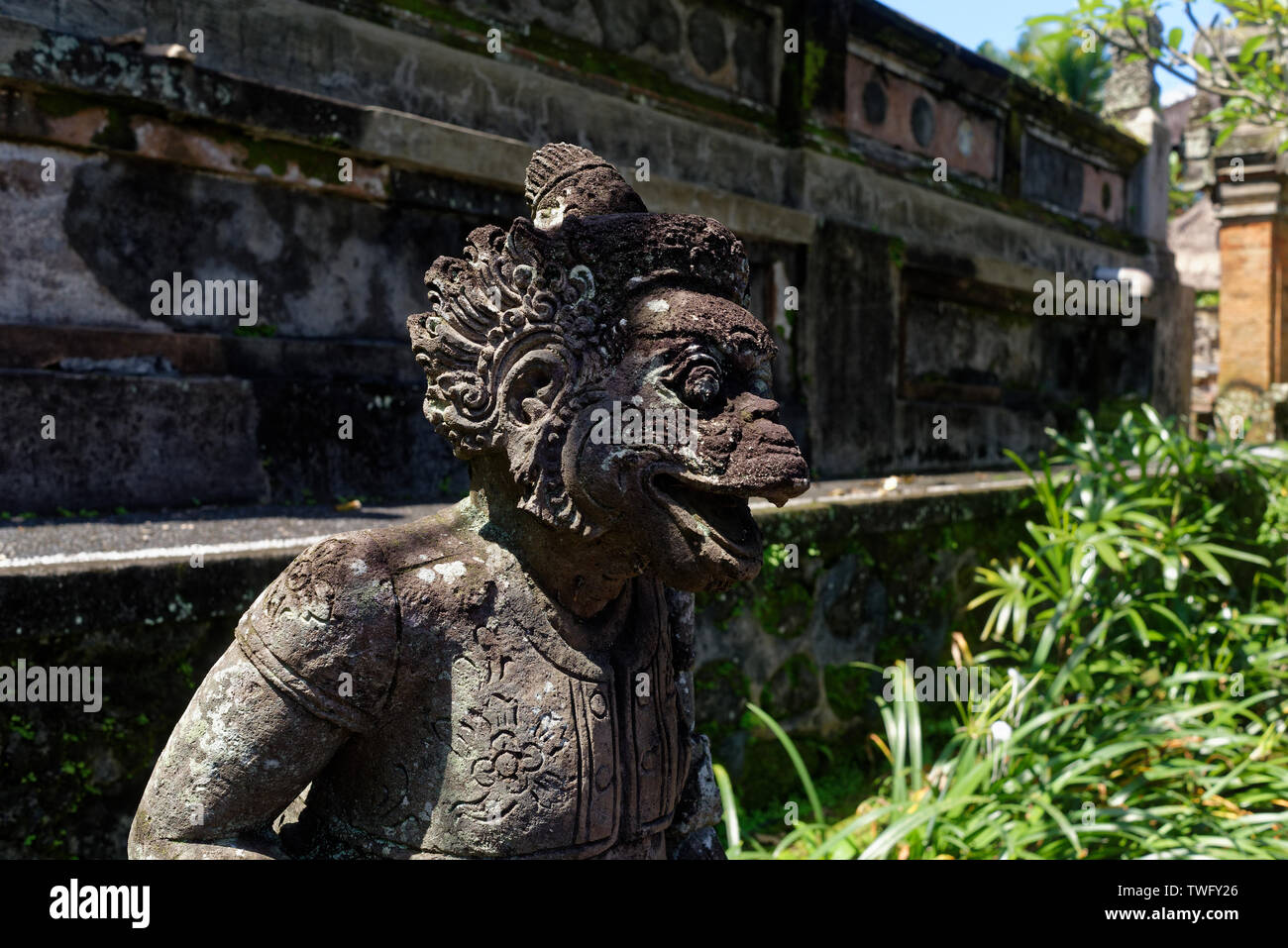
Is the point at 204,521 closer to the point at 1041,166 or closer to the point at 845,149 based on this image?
the point at 845,149

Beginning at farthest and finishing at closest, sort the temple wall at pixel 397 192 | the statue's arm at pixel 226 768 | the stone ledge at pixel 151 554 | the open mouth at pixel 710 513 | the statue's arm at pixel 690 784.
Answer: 1. the temple wall at pixel 397 192
2. the stone ledge at pixel 151 554
3. the statue's arm at pixel 690 784
4. the open mouth at pixel 710 513
5. the statue's arm at pixel 226 768

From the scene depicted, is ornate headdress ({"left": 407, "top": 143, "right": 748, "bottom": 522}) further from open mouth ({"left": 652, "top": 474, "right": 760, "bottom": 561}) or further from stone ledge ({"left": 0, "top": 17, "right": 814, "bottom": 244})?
stone ledge ({"left": 0, "top": 17, "right": 814, "bottom": 244})

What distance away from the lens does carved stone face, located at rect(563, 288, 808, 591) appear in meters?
1.44

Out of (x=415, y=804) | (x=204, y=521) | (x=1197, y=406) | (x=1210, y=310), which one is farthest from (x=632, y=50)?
(x=1210, y=310)

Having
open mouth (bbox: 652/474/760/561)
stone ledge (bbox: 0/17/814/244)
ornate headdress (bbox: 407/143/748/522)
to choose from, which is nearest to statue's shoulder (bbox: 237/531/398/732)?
ornate headdress (bbox: 407/143/748/522)

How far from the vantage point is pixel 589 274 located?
1.48 metres

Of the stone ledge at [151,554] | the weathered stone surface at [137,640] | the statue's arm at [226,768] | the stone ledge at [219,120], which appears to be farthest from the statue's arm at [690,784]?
the stone ledge at [219,120]

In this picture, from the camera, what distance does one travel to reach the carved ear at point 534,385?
57.7 inches

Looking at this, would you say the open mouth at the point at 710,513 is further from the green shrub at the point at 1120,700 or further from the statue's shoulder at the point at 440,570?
the green shrub at the point at 1120,700

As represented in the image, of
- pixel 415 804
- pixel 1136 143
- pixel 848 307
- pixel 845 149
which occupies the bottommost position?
pixel 415 804

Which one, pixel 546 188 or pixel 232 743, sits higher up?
pixel 546 188

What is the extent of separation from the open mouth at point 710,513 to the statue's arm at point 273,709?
0.41 m

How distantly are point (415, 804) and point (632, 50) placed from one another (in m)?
3.83

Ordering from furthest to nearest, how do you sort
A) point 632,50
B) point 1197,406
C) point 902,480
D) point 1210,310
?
point 1210,310 < point 1197,406 < point 902,480 < point 632,50
